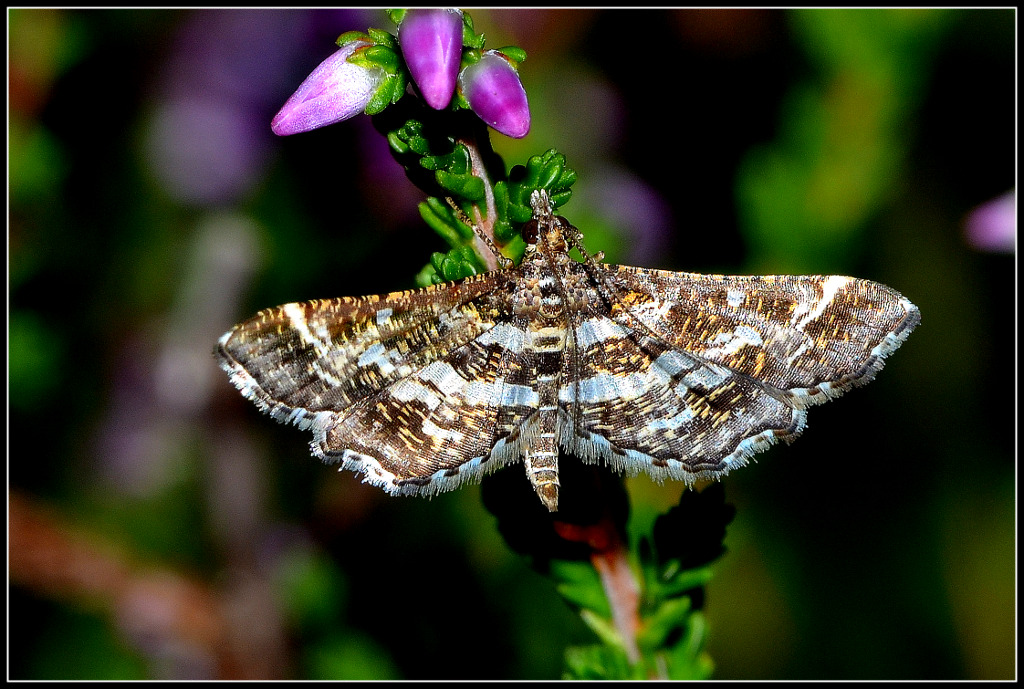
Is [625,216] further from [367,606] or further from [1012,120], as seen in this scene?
[367,606]

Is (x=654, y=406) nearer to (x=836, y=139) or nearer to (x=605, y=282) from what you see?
(x=605, y=282)

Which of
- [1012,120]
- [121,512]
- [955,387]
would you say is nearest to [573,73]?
[1012,120]

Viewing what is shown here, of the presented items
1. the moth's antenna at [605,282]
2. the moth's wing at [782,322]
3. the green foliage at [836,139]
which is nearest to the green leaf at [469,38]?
the moth's antenna at [605,282]

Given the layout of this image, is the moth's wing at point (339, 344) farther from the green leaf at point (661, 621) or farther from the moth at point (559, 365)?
the green leaf at point (661, 621)

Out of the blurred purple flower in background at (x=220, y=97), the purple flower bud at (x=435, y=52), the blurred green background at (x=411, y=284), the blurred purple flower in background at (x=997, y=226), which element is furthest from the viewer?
the blurred purple flower in background at (x=220, y=97)

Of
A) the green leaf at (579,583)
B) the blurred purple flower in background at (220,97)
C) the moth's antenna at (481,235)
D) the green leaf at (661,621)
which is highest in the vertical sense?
the blurred purple flower in background at (220,97)

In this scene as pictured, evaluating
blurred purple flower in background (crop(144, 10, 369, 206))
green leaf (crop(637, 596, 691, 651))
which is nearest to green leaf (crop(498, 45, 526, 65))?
green leaf (crop(637, 596, 691, 651))
